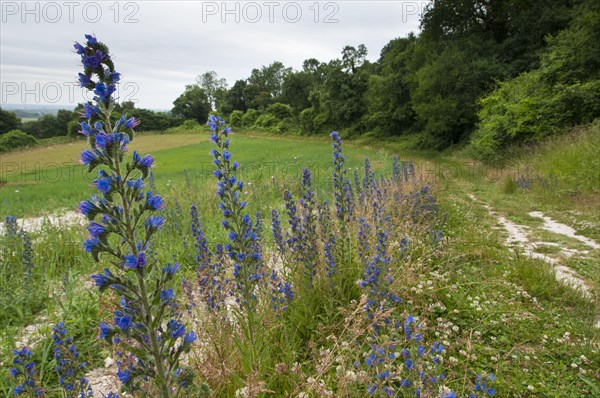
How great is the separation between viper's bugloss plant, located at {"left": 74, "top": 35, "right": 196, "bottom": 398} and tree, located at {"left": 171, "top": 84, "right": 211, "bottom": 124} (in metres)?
90.9

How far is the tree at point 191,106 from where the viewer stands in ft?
289

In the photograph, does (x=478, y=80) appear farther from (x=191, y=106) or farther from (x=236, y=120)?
(x=191, y=106)

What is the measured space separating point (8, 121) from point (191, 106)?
38.3 m

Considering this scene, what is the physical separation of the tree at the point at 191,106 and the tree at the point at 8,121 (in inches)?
1318

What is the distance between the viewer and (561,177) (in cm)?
1074

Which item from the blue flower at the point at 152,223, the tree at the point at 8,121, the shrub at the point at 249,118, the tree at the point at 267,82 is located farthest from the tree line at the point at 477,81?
the tree at the point at 8,121

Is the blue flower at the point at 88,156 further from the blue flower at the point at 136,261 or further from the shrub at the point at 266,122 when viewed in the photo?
the shrub at the point at 266,122

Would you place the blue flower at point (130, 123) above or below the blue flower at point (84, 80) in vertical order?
below

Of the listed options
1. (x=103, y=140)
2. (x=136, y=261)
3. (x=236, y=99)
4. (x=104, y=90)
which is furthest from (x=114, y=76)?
(x=236, y=99)

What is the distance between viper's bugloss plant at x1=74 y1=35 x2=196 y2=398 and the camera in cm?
150

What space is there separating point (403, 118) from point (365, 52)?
14.9 metres

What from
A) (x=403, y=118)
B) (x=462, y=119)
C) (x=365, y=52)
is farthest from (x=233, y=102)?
(x=462, y=119)

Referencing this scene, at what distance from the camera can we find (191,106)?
8888cm

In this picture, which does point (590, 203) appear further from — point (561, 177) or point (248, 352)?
point (248, 352)
